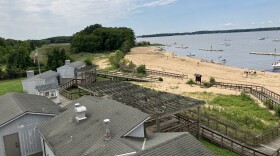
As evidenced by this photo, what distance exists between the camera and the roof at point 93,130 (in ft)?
37.8

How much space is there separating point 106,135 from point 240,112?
55.2 ft

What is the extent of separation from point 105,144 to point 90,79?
99.4ft

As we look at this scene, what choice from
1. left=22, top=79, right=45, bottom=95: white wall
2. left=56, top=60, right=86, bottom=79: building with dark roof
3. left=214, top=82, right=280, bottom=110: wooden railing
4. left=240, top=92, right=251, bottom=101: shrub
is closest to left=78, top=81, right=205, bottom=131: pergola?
left=22, top=79, right=45, bottom=95: white wall

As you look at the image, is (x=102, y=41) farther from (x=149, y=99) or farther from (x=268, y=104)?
(x=149, y=99)

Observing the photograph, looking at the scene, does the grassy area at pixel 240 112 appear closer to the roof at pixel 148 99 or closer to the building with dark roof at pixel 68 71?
the roof at pixel 148 99

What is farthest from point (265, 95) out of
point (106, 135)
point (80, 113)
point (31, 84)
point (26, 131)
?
point (31, 84)

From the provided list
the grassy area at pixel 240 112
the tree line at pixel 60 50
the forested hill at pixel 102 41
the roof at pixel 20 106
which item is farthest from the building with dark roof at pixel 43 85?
the forested hill at pixel 102 41

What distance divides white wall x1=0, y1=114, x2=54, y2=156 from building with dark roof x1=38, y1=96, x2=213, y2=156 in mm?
1516

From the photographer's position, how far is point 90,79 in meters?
41.3

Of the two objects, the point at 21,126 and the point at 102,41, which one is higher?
the point at 102,41

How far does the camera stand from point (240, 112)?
25281mm

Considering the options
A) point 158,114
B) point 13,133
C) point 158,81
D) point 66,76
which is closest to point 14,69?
point 66,76

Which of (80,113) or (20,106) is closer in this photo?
(80,113)

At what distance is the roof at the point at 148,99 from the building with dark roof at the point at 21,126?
516 centimetres
